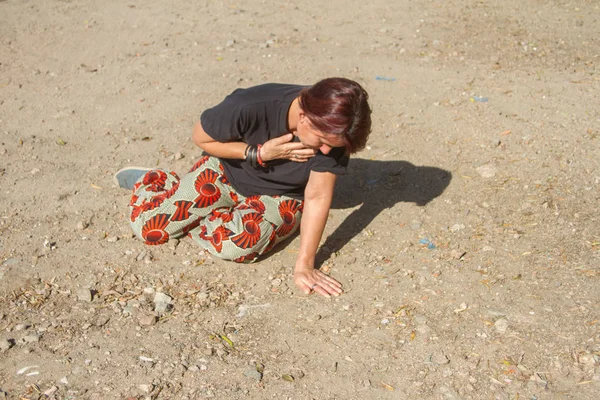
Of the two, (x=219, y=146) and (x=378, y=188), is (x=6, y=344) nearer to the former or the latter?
(x=219, y=146)

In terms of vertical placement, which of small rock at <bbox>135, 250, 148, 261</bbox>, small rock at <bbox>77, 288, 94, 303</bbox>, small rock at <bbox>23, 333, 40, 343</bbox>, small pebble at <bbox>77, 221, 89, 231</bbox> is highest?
small rock at <bbox>23, 333, 40, 343</bbox>

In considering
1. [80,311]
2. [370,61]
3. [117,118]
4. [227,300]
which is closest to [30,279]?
[80,311]

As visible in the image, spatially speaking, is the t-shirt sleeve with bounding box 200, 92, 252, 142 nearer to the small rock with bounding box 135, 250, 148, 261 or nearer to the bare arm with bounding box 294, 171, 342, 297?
the bare arm with bounding box 294, 171, 342, 297

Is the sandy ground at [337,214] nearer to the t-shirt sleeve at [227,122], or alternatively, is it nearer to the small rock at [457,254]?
the small rock at [457,254]

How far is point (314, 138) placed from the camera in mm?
3064

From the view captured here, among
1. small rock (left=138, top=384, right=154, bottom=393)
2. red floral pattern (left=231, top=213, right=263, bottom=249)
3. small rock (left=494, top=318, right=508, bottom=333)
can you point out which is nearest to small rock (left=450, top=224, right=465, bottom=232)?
small rock (left=494, top=318, right=508, bottom=333)

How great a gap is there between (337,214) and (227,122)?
3.62 feet

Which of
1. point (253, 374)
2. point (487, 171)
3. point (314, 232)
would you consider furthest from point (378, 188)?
point (253, 374)

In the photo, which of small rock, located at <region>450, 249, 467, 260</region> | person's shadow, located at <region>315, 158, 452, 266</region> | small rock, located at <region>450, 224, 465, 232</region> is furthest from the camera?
person's shadow, located at <region>315, 158, 452, 266</region>

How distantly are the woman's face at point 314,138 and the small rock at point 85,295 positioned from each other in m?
1.36

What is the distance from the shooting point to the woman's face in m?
2.96

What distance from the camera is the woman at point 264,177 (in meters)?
2.94

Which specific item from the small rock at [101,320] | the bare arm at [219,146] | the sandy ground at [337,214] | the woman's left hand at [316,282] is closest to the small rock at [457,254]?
the sandy ground at [337,214]

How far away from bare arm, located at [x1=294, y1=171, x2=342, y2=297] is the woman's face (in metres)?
0.25
